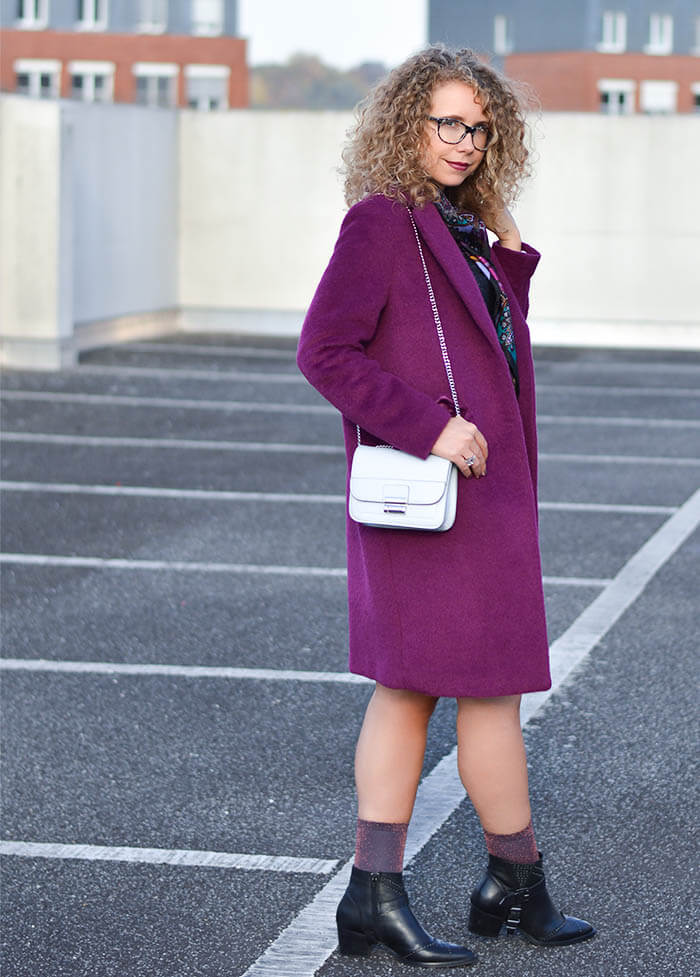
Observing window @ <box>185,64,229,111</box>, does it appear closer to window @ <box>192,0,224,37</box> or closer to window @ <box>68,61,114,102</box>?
window @ <box>192,0,224,37</box>

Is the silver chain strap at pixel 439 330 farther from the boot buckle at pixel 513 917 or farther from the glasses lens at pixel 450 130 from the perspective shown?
the boot buckle at pixel 513 917

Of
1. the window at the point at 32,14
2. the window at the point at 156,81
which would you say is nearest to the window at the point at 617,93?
the window at the point at 156,81

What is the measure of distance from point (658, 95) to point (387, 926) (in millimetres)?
71488

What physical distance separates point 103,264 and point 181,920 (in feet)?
48.1

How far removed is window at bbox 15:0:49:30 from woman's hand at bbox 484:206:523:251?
67.1 metres

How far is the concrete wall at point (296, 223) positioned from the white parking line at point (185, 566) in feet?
33.0

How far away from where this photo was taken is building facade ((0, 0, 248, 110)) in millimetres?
66000

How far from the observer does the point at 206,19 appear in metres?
67.0

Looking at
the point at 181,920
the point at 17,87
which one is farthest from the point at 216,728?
the point at 17,87

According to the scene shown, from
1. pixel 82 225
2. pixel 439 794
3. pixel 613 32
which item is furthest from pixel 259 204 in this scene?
pixel 613 32

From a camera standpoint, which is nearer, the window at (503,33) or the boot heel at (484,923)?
the boot heel at (484,923)

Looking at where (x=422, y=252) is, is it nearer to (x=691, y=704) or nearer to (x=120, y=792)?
(x=120, y=792)

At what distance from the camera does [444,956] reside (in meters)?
3.54

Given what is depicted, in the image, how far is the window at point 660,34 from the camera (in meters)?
73.7
